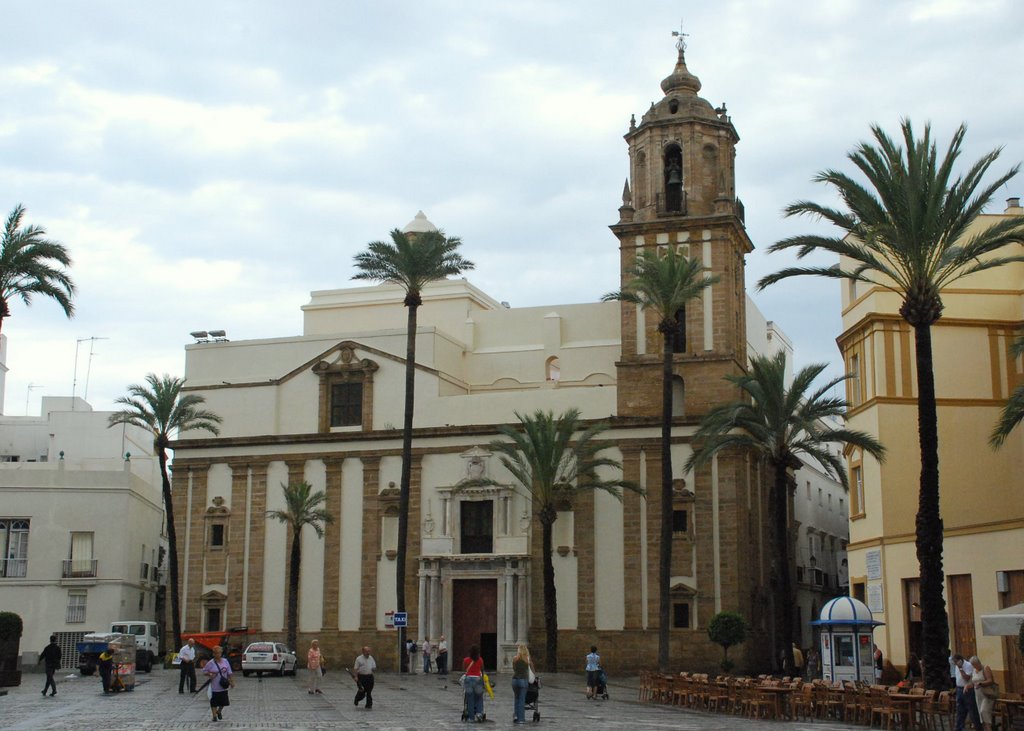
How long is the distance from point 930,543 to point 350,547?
28.0 m

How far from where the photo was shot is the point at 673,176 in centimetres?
4812

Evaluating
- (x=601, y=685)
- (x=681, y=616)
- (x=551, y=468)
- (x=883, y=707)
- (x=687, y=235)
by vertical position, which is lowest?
(x=601, y=685)

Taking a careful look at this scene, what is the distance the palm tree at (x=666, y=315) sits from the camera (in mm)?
39688

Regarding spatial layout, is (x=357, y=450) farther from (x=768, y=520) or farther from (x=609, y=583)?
(x=768, y=520)

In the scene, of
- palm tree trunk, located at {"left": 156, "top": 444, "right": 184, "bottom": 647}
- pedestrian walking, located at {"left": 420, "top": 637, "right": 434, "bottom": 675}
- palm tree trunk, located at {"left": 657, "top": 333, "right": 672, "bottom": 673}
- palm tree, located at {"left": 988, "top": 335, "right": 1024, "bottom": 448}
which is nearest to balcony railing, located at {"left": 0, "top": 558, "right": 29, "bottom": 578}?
palm tree trunk, located at {"left": 156, "top": 444, "right": 184, "bottom": 647}

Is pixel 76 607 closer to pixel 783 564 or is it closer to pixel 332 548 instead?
pixel 332 548

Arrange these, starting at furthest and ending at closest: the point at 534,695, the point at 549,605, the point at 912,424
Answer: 1. the point at 549,605
2. the point at 912,424
3. the point at 534,695

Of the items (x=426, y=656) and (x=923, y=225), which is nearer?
(x=923, y=225)

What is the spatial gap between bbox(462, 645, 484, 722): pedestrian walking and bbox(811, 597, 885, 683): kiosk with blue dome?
34.4 ft

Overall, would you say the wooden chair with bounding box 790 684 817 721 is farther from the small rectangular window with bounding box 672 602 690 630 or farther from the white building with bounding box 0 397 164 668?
the white building with bounding box 0 397 164 668

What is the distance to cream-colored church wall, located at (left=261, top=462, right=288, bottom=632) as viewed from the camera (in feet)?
161

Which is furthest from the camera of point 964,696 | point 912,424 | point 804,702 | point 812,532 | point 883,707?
point 812,532

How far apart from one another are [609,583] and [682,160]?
51.0ft

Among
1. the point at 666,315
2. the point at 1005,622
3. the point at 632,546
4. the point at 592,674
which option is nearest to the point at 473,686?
the point at 592,674
